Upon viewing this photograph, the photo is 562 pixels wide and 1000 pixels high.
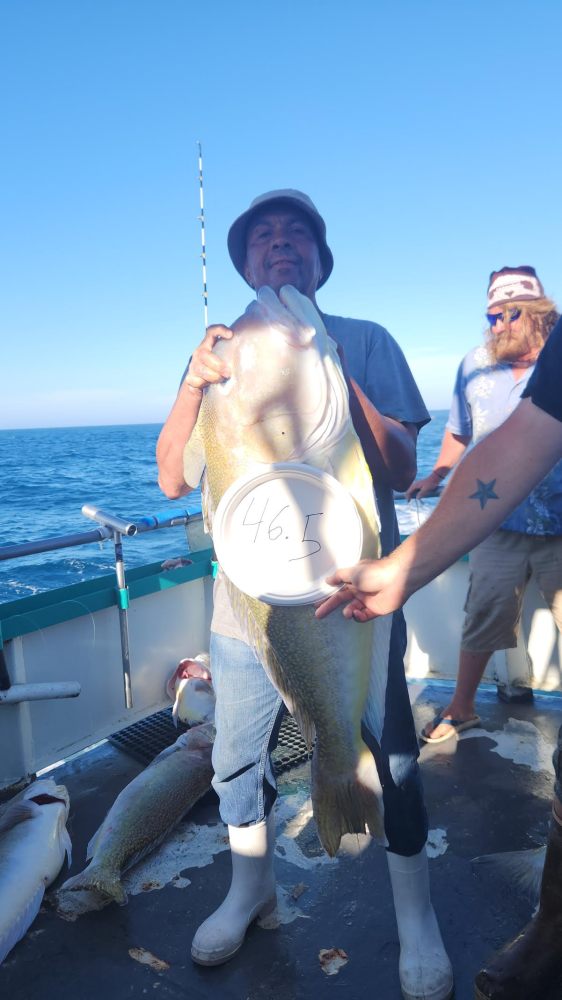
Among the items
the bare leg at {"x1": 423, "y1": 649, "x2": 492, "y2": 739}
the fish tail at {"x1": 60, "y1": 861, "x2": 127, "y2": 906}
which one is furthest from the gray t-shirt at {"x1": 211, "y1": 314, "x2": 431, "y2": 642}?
the bare leg at {"x1": 423, "y1": 649, "x2": 492, "y2": 739}

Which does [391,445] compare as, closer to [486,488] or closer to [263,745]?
[486,488]

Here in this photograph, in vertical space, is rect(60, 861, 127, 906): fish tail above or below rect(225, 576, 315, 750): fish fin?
below

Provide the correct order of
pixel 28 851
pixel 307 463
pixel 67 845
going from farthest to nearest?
pixel 67 845, pixel 28 851, pixel 307 463

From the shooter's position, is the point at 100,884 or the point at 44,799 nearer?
the point at 100,884

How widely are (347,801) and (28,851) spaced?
1.39 m

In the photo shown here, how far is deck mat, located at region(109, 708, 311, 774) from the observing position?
3.42 m

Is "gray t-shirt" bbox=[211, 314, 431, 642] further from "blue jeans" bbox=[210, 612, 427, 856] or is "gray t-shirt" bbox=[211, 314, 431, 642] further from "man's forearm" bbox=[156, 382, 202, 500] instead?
"man's forearm" bbox=[156, 382, 202, 500]

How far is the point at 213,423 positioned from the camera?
1865 mm

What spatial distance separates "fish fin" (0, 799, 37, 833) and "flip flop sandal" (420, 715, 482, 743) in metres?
1.99

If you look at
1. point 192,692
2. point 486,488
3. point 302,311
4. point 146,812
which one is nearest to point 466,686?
point 192,692

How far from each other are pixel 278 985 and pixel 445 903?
67 cm

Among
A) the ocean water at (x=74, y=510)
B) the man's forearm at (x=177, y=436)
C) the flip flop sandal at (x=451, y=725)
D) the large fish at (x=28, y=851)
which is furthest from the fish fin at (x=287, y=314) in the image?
the ocean water at (x=74, y=510)

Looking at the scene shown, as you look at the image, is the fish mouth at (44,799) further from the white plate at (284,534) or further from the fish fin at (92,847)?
the white plate at (284,534)

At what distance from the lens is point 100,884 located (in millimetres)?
2334
